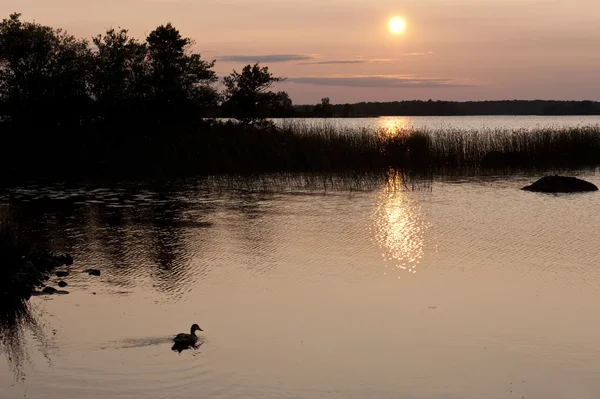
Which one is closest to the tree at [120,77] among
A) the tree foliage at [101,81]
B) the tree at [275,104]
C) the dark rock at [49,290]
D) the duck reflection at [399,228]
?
the tree foliage at [101,81]

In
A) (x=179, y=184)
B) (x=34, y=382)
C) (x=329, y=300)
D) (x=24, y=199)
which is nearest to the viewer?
(x=34, y=382)

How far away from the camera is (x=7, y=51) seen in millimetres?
37875

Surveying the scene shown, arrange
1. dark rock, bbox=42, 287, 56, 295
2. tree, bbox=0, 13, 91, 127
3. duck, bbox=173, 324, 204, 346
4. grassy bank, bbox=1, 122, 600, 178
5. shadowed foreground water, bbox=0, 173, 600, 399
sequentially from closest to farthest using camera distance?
shadowed foreground water, bbox=0, 173, 600, 399 → duck, bbox=173, 324, 204, 346 → dark rock, bbox=42, 287, 56, 295 → grassy bank, bbox=1, 122, 600, 178 → tree, bbox=0, 13, 91, 127

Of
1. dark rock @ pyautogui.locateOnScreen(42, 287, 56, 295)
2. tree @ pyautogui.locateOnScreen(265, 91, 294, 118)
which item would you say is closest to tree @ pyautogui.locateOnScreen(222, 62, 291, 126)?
tree @ pyautogui.locateOnScreen(265, 91, 294, 118)

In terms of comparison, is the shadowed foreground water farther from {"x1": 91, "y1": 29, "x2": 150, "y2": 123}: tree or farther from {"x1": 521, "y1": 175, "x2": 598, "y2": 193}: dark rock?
{"x1": 91, "y1": 29, "x2": 150, "y2": 123}: tree

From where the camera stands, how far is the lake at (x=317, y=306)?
27.9ft

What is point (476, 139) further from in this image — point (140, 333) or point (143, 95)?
point (140, 333)

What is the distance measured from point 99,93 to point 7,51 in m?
4.86

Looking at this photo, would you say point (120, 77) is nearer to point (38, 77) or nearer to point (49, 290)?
point (38, 77)

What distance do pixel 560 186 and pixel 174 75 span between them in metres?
20.0

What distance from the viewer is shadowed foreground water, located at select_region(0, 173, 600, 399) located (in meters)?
8.48

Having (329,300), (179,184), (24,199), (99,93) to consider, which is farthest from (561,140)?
(329,300)

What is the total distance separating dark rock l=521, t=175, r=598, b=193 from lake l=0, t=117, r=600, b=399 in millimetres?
4329

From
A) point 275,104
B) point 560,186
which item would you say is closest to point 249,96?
point 275,104
